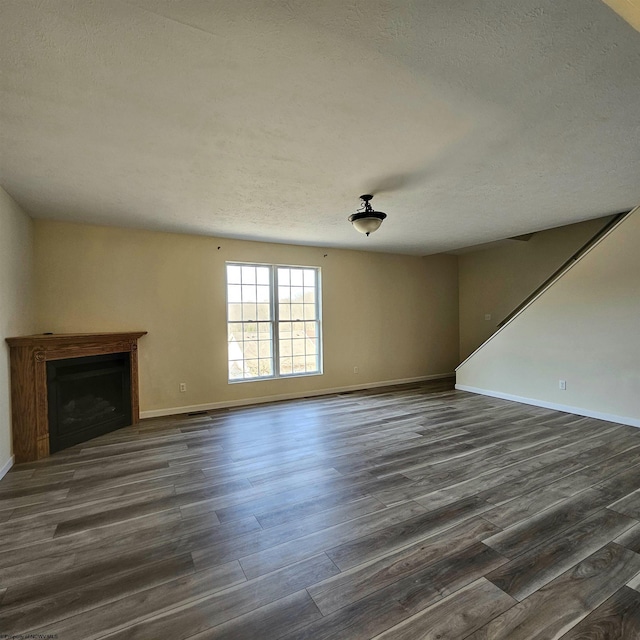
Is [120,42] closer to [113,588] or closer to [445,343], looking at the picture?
[113,588]

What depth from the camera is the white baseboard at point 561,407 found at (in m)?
4.16

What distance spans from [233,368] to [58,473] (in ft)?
8.85

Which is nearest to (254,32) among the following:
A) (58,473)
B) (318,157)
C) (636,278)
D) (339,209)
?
(318,157)

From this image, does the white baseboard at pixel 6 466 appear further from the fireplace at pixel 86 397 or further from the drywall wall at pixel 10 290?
the fireplace at pixel 86 397

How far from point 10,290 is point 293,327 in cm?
373

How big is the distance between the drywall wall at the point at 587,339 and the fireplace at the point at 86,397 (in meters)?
5.75

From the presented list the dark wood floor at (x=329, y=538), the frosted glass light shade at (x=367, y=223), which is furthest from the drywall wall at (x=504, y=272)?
the frosted glass light shade at (x=367, y=223)

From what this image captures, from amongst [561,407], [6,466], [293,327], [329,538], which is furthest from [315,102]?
[561,407]

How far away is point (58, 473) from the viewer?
3.08m

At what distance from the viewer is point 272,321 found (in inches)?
228

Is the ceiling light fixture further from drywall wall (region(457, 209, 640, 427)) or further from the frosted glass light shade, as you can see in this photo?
drywall wall (region(457, 209, 640, 427))

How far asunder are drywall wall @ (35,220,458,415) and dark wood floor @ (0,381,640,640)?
1.53 m

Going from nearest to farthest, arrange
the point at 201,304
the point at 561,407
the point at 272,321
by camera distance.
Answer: the point at 561,407 → the point at 201,304 → the point at 272,321

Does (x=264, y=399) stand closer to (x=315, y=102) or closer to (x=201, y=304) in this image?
(x=201, y=304)
